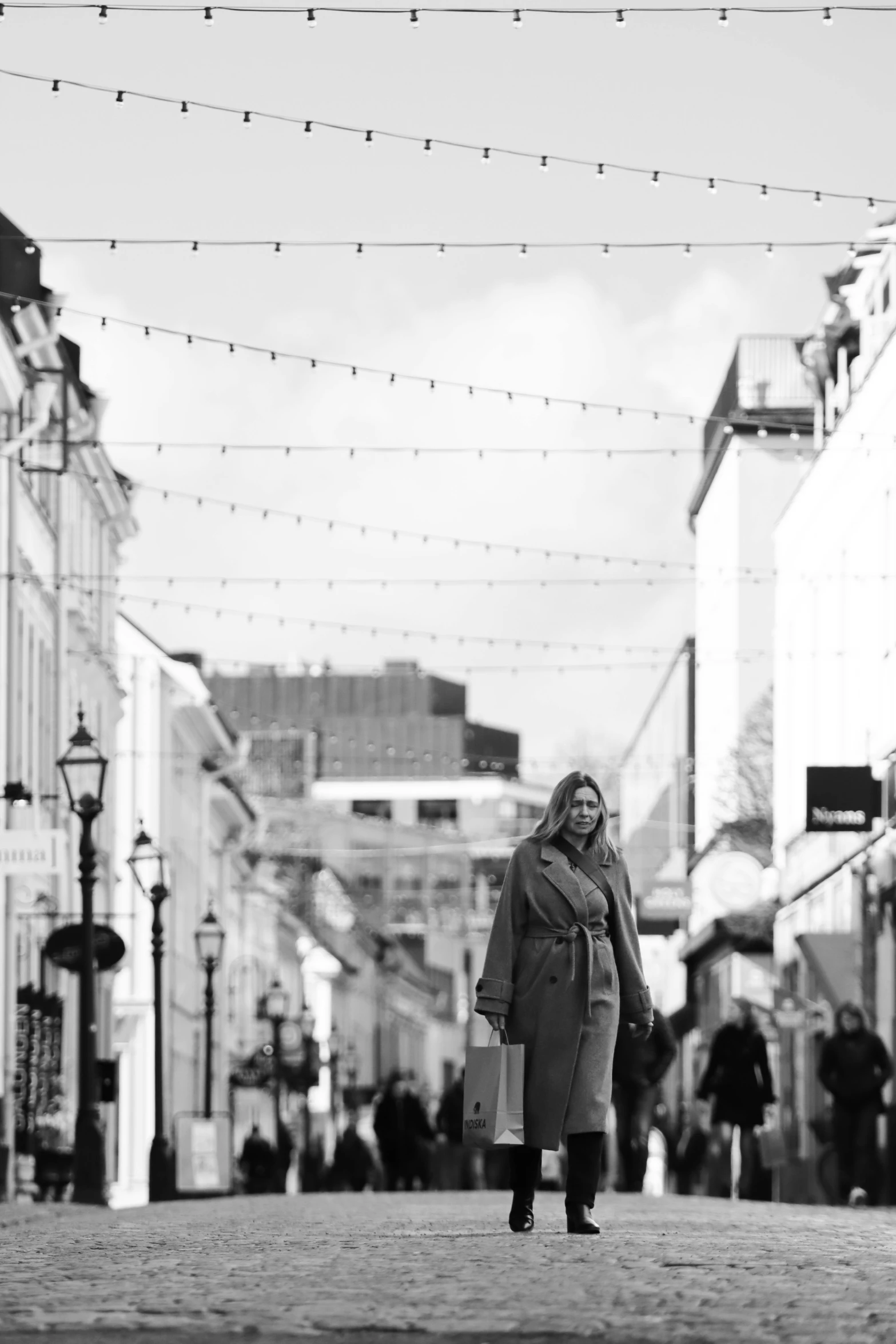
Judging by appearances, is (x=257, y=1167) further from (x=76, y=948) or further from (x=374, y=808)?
(x=374, y=808)

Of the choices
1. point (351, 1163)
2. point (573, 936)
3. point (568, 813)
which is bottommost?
point (351, 1163)

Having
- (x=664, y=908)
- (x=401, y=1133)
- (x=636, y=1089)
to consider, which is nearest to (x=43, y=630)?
(x=401, y=1133)

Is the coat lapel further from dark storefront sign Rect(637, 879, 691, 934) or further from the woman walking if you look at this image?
dark storefront sign Rect(637, 879, 691, 934)

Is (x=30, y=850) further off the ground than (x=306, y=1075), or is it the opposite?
(x=30, y=850)

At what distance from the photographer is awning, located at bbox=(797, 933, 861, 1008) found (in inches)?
1385

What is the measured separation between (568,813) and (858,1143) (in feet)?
37.2

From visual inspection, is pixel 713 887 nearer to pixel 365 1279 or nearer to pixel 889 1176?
pixel 889 1176

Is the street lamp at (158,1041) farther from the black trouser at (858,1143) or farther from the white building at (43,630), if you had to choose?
the black trouser at (858,1143)

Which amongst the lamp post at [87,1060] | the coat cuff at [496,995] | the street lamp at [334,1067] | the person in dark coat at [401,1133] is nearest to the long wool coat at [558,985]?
the coat cuff at [496,995]

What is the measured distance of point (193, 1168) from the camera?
30.9m

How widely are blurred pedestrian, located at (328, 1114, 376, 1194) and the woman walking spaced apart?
94.7ft

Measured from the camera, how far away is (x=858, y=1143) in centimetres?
2236

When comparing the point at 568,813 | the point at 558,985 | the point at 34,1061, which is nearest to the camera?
the point at 558,985

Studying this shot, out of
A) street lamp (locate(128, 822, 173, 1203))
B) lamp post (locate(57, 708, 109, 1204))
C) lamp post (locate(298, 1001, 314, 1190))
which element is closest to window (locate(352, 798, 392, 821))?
lamp post (locate(298, 1001, 314, 1190))
